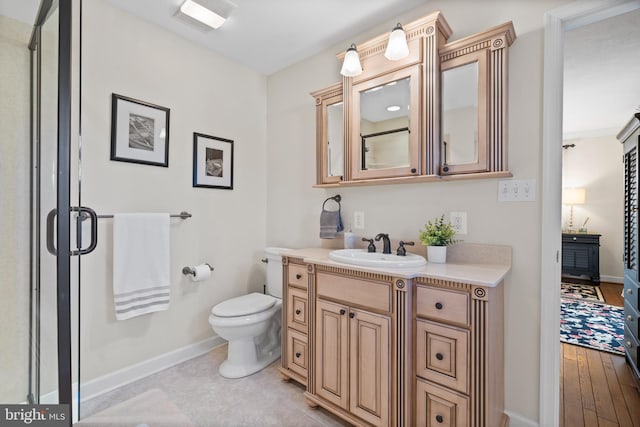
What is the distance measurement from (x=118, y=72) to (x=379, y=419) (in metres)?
2.56

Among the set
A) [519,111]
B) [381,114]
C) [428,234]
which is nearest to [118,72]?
[381,114]

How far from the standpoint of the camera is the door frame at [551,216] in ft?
4.85

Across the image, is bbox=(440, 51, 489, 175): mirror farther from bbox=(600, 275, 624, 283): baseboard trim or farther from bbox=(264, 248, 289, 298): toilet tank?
bbox=(600, 275, 624, 283): baseboard trim

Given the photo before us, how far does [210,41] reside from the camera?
2.34m

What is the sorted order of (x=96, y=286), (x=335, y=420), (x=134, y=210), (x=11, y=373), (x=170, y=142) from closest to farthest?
(x=11, y=373) → (x=335, y=420) → (x=96, y=286) → (x=134, y=210) → (x=170, y=142)

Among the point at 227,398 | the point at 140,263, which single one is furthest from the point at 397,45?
the point at 227,398

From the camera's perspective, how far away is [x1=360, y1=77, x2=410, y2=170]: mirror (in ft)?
5.95

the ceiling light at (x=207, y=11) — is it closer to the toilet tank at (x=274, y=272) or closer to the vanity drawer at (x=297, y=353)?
A: the toilet tank at (x=274, y=272)

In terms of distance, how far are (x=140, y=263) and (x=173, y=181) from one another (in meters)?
0.64

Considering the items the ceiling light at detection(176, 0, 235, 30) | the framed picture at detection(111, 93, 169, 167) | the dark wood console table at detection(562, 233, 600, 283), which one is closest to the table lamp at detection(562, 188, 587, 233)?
the dark wood console table at detection(562, 233, 600, 283)

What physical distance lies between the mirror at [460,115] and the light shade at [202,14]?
153 centimetres

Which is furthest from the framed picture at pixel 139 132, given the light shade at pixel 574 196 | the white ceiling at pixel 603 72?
the light shade at pixel 574 196

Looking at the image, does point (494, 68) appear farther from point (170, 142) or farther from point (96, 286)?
point (96, 286)

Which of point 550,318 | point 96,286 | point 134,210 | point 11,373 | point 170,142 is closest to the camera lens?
point 11,373
